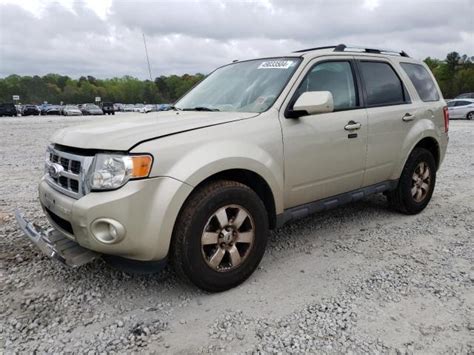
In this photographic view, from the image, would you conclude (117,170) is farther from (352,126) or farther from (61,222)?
(352,126)

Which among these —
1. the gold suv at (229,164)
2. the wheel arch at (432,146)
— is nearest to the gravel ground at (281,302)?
the gold suv at (229,164)

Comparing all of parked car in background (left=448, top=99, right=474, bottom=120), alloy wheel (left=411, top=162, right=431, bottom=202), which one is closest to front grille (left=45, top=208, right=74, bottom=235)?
alloy wheel (left=411, top=162, right=431, bottom=202)

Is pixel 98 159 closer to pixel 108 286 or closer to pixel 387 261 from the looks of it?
pixel 108 286

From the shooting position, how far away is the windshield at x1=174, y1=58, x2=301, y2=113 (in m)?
3.52

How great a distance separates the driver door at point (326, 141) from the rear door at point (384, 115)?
14 centimetres

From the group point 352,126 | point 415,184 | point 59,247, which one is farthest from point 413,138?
point 59,247

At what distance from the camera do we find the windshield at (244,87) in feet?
11.5

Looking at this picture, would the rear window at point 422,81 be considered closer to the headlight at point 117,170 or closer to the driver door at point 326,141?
the driver door at point 326,141

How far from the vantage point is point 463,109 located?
77.4 ft

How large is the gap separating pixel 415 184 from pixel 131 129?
3580 millimetres

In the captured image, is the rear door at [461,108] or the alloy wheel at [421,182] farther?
the rear door at [461,108]

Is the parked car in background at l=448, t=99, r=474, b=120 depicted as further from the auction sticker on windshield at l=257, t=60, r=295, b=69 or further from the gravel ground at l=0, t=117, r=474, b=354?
the auction sticker on windshield at l=257, t=60, r=295, b=69

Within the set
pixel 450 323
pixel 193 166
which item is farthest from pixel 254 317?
pixel 450 323

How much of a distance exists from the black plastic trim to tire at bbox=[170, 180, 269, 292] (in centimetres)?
33
